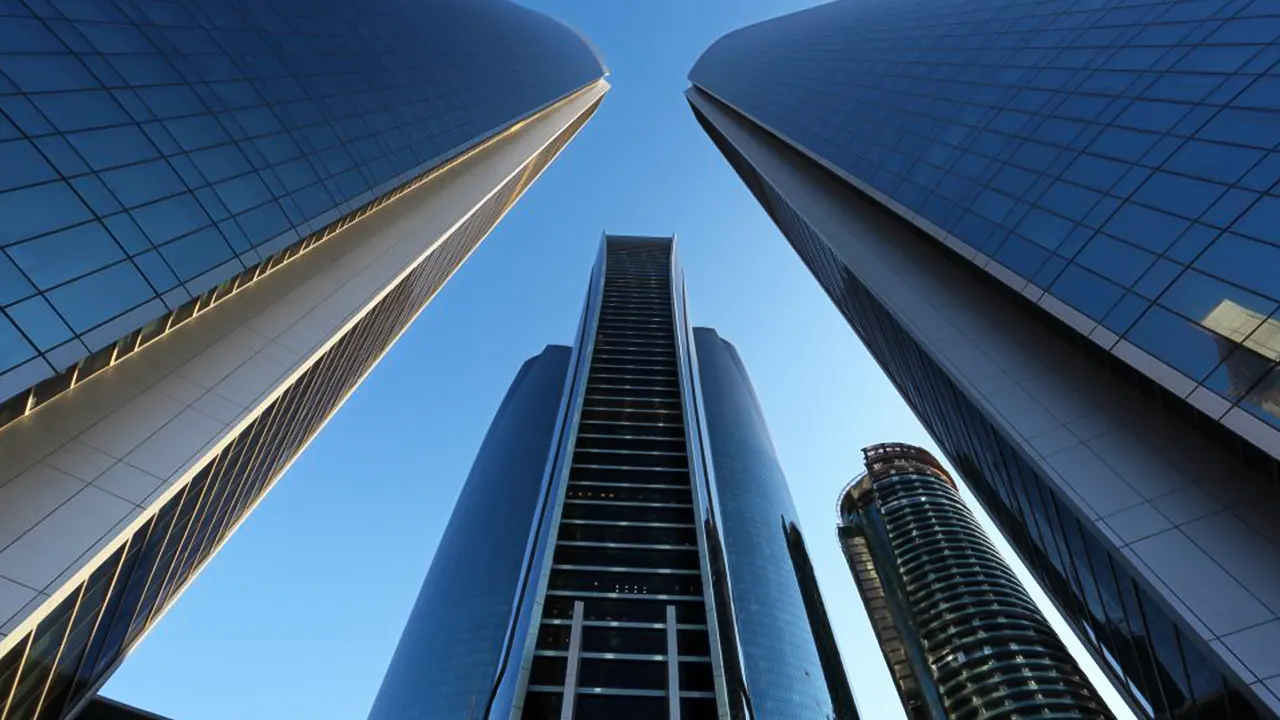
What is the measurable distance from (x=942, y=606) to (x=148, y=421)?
338 feet

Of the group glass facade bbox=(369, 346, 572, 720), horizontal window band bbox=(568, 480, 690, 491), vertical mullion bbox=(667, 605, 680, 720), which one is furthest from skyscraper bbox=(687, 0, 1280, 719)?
glass facade bbox=(369, 346, 572, 720)

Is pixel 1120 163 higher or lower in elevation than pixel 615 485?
lower

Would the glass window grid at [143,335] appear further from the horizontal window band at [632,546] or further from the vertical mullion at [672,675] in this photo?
the vertical mullion at [672,675]

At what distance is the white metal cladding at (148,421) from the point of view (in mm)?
16391

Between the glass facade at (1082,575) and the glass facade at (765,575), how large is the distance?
19.9m

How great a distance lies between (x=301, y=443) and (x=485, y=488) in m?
66.7

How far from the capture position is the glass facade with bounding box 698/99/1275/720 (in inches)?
677

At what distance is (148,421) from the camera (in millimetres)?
20828

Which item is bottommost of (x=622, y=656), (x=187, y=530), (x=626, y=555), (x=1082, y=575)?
(x=1082, y=575)

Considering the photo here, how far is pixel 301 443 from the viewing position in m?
41.9

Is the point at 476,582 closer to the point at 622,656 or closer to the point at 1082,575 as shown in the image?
the point at 622,656

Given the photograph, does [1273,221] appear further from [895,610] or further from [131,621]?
[895,610]

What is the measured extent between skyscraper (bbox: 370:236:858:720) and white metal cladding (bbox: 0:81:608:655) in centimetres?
1966

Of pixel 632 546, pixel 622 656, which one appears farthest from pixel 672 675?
pixel 632 546
